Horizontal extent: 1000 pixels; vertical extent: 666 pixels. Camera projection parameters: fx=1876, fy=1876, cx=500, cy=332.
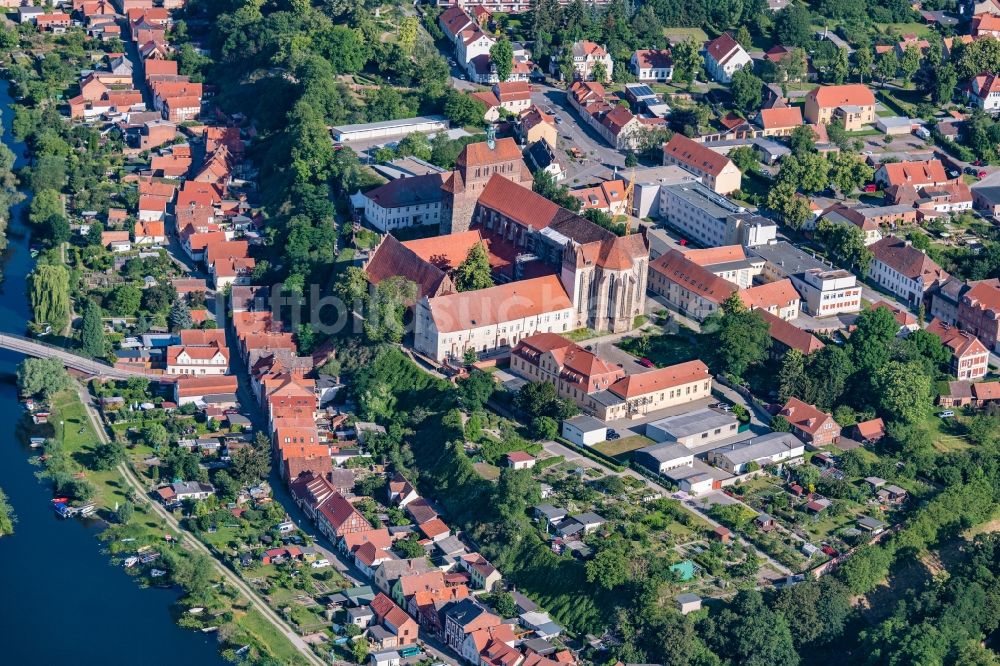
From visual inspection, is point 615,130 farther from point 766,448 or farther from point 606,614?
point 606,614

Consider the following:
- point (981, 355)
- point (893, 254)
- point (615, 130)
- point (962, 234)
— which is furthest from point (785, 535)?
point (615, 130)

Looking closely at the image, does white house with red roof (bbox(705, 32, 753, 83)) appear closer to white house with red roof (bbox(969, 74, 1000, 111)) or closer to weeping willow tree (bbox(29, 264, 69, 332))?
white house with red roof (bbox(969, 74, 1000, 111))

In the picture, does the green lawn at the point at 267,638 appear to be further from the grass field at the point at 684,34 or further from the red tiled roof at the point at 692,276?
the grass field at the point at 684,34

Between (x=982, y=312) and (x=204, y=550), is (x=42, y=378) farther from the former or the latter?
(x=982, y=312)

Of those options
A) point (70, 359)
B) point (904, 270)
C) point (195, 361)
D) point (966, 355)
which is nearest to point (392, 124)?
point (195, 361)

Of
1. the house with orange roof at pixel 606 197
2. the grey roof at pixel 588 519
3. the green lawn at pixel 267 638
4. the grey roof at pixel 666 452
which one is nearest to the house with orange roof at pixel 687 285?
the house with orange roof at pixel 606 197

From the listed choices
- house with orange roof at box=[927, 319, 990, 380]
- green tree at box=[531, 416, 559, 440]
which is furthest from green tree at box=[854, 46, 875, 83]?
green tree at box=[531, 416, 559, 440]

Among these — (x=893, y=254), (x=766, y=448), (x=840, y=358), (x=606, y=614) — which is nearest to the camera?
(x=606, y=614)
